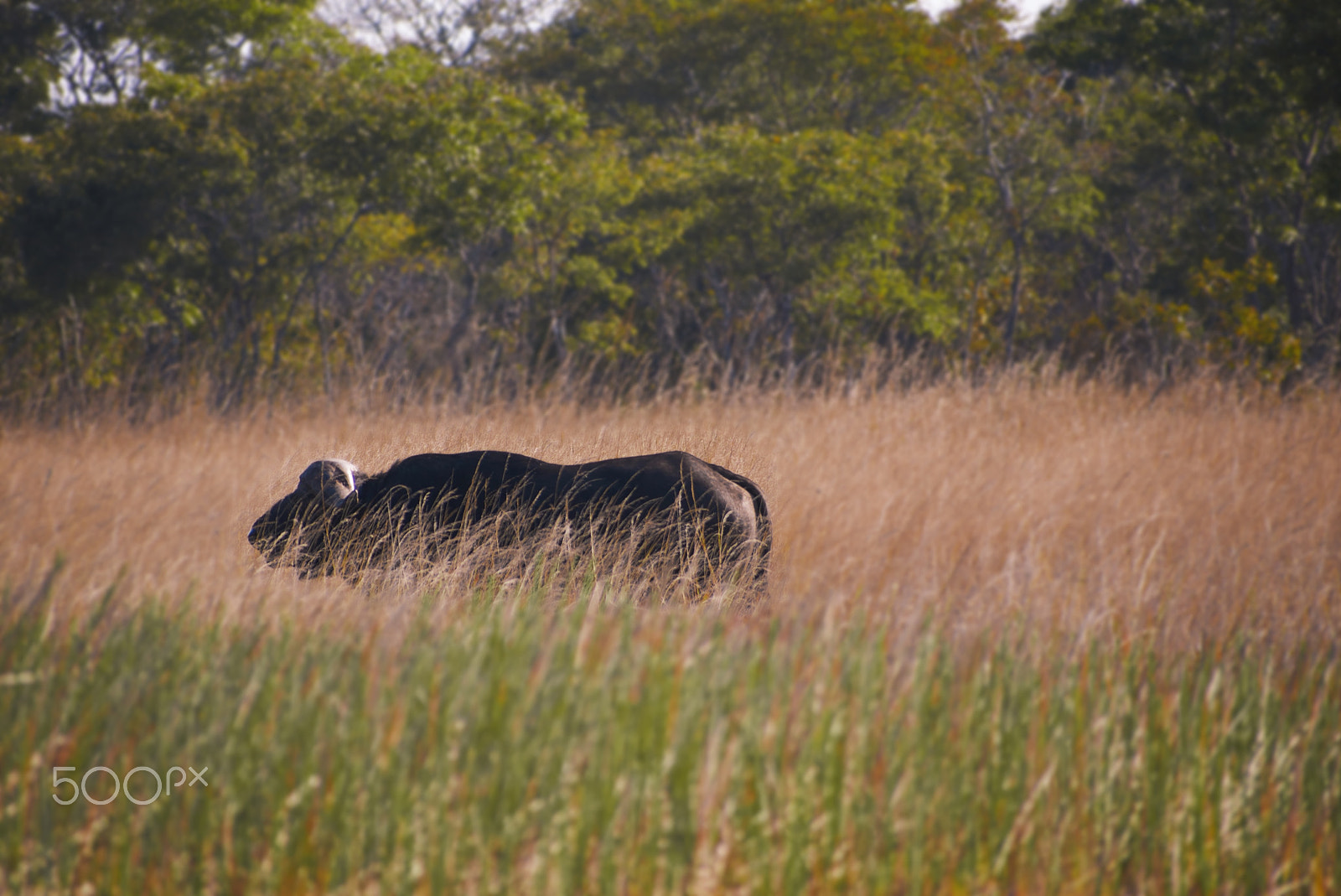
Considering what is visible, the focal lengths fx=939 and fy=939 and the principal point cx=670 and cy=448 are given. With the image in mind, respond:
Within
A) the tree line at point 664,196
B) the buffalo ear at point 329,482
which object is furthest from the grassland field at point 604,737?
the tree line at point 664,196

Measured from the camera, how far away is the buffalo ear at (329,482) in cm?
295

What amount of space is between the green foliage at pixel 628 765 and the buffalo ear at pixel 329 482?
2.89 ft

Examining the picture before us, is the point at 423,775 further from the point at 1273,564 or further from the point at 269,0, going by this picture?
the point at 269,0

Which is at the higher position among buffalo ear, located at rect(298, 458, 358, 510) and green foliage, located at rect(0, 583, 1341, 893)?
buffalo ear, located at rect(298, 458, 358, 510)

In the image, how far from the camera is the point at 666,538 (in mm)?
3020

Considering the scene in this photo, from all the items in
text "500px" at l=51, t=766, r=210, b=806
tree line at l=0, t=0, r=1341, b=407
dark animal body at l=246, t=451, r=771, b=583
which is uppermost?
tree line at l=0, t=0, r=1341, b=407

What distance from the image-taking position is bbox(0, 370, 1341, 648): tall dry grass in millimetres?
2494

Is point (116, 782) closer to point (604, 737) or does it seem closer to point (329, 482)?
point (604, 737)

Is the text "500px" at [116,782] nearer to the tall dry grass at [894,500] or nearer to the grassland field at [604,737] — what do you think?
the grassland field at [604,737]

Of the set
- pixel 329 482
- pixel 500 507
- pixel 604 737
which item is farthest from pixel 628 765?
pixel 329 482

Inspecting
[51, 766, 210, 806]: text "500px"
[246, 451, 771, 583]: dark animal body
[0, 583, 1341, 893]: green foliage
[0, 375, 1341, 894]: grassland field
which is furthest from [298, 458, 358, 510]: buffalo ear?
[51, 766, 210, 806]: text "500px"

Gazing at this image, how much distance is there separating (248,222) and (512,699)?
979 cm

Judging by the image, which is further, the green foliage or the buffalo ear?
the buffalo ear

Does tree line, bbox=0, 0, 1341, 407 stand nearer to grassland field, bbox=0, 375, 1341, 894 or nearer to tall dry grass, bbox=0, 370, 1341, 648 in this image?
tall dry grass, bbox=0, 370, 1341, 648
